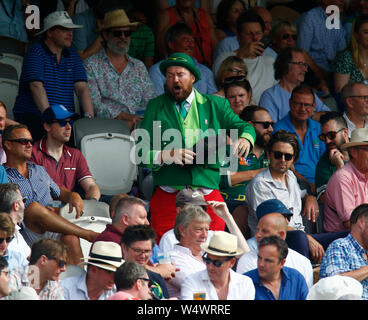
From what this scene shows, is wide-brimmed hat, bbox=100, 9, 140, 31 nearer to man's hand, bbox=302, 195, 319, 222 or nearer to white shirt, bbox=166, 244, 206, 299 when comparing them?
man's hand, bbox=302, 195, 319, 222

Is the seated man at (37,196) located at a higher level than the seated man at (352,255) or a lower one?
higher

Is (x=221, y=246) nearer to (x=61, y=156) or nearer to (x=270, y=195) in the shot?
(x=270, y=195)

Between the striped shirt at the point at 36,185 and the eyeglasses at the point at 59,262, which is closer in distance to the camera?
the eyeglasses at the point at 59,262

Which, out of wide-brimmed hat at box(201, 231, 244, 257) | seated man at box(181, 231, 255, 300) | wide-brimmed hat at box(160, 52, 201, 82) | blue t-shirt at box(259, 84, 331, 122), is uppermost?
wide-brimmed hat at box(160, 52, 201, 82)

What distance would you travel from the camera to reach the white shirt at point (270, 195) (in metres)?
8.48

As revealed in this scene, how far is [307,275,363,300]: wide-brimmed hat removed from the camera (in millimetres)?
6711

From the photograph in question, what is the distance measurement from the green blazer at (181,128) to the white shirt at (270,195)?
38 centimetres

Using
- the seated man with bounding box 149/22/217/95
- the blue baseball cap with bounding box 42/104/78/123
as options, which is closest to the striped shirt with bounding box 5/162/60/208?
the blue baseball cap with bounding box 42/104/78/123

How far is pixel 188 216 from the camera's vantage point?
24.6 ft

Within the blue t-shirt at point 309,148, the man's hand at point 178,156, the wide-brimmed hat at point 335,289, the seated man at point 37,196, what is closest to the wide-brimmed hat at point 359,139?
the blue t-shirt at point 309,148

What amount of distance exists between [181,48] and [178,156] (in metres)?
2.74

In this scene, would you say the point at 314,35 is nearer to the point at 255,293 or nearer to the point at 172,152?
the point at 172,152

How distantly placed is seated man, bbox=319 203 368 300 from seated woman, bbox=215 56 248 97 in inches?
103

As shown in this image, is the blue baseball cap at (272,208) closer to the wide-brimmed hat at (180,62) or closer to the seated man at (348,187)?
the seated man at (348,187)
